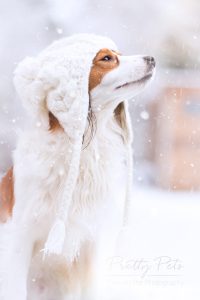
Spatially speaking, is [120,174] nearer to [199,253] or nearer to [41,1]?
[199,253]

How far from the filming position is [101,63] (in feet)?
3.22

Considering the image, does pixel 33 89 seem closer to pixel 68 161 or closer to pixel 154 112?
pixel 68 161

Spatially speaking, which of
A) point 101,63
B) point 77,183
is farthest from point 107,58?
point 77,183

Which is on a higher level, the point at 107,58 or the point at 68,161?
the point at 107,58

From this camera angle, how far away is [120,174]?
109 cm

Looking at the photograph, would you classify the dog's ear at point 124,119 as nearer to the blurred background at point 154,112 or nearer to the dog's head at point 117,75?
the dog's head at point 117,75

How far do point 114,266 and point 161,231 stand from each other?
0.40m

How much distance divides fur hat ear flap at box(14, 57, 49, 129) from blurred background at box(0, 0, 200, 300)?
29cm

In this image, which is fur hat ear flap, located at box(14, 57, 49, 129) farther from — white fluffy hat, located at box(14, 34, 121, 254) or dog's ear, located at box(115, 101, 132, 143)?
dog's ear, located at box(115, 101, 132, 143)

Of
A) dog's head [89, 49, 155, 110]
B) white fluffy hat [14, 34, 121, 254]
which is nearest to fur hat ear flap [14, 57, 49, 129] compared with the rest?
white fluffy hat [14, 34, 121, 254]

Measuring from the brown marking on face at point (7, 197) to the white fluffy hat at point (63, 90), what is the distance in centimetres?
13

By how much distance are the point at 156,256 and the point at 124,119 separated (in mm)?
427

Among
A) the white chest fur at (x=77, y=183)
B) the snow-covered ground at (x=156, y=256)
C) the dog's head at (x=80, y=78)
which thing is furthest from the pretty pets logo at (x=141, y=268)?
the dog's head at (x=80, y=78)

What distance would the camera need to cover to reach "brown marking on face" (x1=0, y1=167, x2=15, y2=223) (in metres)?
1.08
